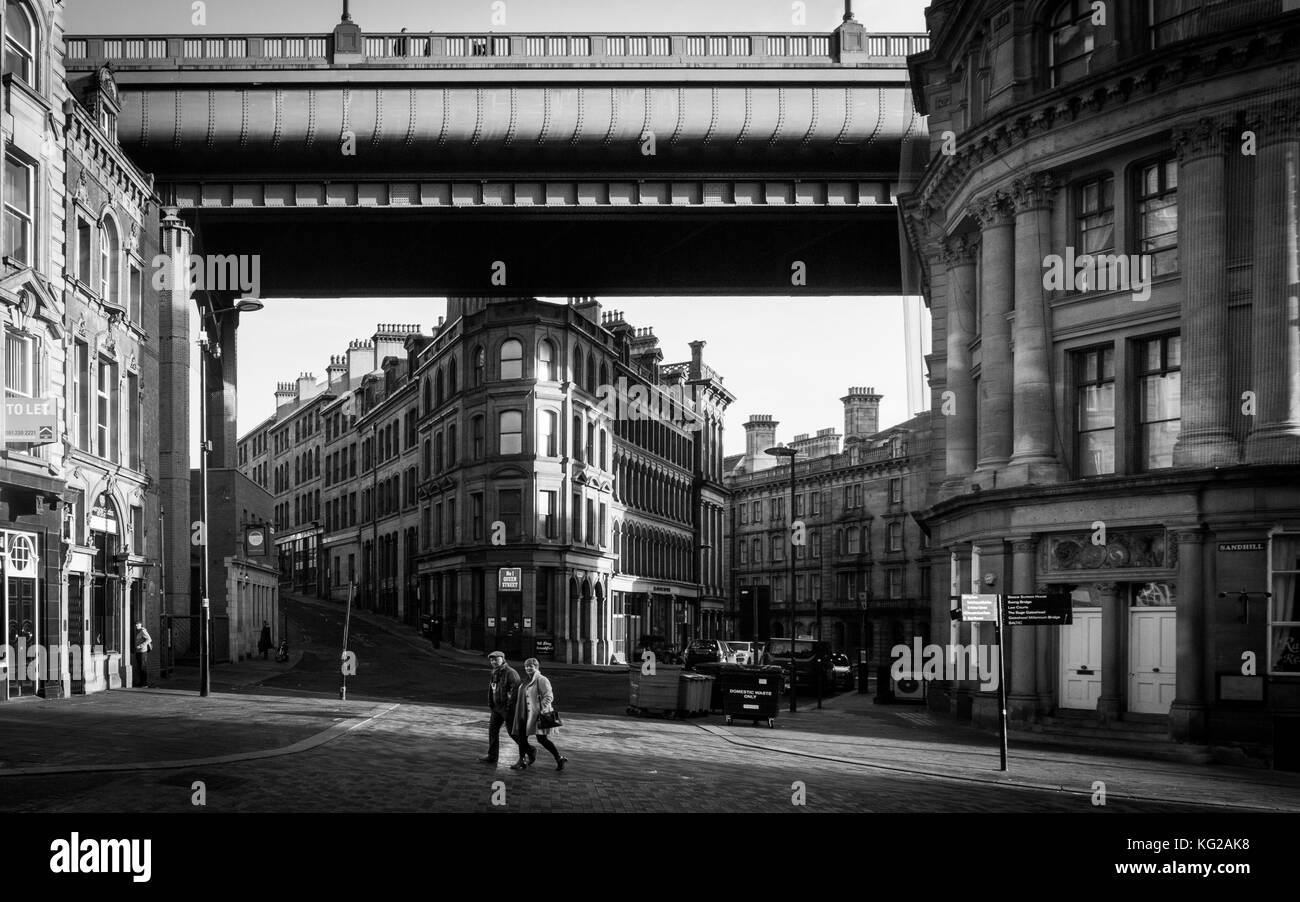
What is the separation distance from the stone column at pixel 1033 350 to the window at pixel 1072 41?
232cm

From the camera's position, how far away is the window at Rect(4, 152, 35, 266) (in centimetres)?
2823

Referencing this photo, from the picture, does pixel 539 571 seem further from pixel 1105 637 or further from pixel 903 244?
pixel 1105 637

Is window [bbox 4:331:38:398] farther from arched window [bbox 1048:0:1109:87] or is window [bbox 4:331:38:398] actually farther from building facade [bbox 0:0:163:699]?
Answer: arched window [bbox 1048:0:1109:87]

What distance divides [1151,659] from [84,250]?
2657cm

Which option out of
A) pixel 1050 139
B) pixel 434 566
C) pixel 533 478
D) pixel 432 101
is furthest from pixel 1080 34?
pixel 434 566

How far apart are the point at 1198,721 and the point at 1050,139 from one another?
12.4 metres

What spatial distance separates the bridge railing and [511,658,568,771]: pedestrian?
30.0 m

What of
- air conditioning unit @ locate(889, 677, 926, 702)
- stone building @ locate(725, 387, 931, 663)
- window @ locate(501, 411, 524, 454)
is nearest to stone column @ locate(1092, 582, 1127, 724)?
air conditioning unit @ locate(889, 677, 926, 702)

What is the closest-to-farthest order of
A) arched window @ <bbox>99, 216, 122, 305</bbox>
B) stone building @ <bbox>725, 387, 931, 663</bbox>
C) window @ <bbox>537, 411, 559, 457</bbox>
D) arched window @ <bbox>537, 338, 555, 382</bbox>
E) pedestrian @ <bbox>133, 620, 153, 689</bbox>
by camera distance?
arched window @ <bbox>99, 216, 122, 305</bbox>, pedestrian @ <bbox>133, 620, 153, 689</bbox>, arched window @ <bbox>537, 338, 555, 382</bbox>, window @ <bbox>537, 411, 559, 457</bbox>, stone building @ <bbox>725, 387, 931, 663</bbox>

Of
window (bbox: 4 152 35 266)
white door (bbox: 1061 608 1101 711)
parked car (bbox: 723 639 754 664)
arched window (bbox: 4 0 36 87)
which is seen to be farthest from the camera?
parked car (bbox: 723 639 754 664)

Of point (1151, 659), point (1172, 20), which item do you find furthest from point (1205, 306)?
point (1151, 659)

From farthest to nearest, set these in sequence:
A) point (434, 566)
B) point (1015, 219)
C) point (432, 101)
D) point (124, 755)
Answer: point (434, 566)
point (432, 101)
point (1015, 219)
point (124, 755)

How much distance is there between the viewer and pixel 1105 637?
28.3m

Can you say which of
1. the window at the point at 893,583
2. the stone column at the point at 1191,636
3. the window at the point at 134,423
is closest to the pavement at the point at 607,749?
the stone column at the point at 1191,636
